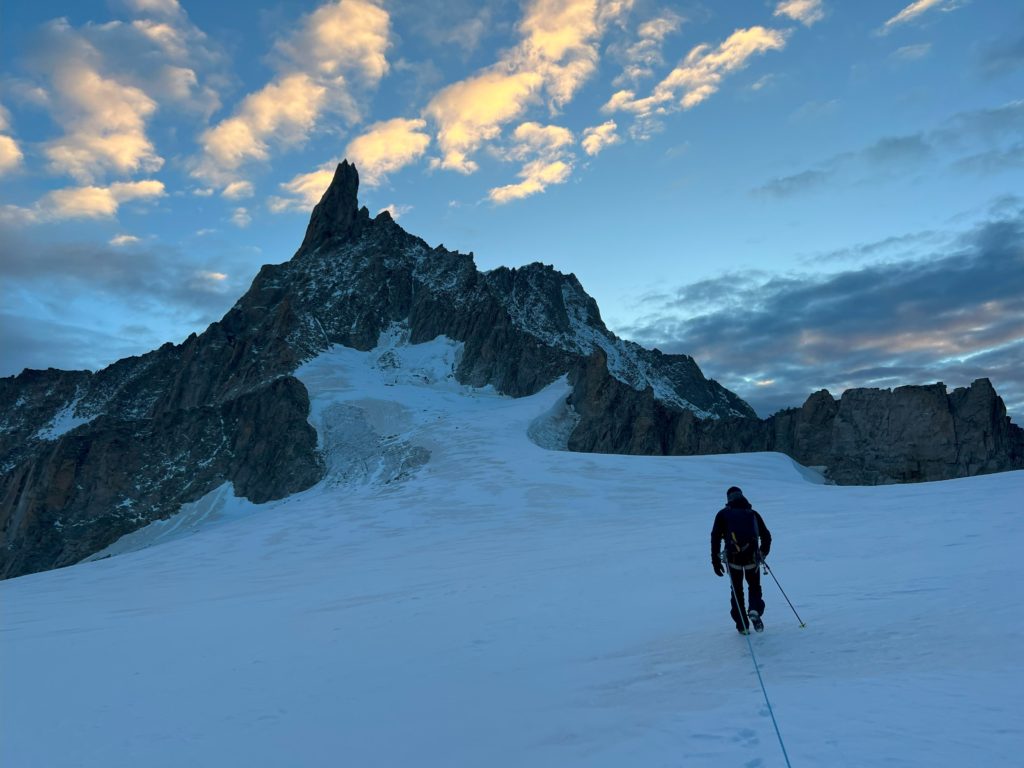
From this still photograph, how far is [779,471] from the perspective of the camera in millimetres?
42594

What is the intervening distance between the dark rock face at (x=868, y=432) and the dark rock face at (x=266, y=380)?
7089mm

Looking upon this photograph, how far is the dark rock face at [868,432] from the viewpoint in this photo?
61.3 metres

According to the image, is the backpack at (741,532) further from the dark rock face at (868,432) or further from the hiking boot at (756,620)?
the dark rock face at (868,432)

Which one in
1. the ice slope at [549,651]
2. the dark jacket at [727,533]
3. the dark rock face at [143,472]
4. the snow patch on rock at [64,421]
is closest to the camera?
the ice slope at [549,651]

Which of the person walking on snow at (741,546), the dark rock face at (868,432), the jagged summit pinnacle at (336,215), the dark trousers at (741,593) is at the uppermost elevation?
the jagged summit pinnacle at (336,215)

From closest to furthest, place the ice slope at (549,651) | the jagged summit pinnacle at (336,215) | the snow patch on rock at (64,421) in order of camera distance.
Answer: the ice slope at (549,651) → the snow patch on rock at (64,421) → the jagged summit pinnacle at (336,215)

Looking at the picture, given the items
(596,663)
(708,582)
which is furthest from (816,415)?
(596,663)

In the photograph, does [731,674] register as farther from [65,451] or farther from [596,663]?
[65,451]

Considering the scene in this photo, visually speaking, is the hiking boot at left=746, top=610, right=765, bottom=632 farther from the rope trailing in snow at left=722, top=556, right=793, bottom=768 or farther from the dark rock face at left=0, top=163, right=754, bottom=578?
the dark rock face at left=0, top=163, right=754, bottom=578

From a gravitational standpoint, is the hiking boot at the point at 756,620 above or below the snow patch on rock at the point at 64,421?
below

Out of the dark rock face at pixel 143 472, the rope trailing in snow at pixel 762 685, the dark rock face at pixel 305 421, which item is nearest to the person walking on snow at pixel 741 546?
the rope trailing in snow at pixel 762 685

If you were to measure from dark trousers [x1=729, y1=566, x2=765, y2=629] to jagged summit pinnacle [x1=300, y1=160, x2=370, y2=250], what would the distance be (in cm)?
11565

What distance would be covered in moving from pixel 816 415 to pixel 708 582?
60584mm

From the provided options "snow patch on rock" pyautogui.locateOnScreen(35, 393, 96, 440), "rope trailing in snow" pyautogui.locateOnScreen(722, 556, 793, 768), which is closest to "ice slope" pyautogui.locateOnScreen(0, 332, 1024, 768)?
"rope trailing in snow" pyautogui.locateOnScreen(722, 556, 793, 768)
